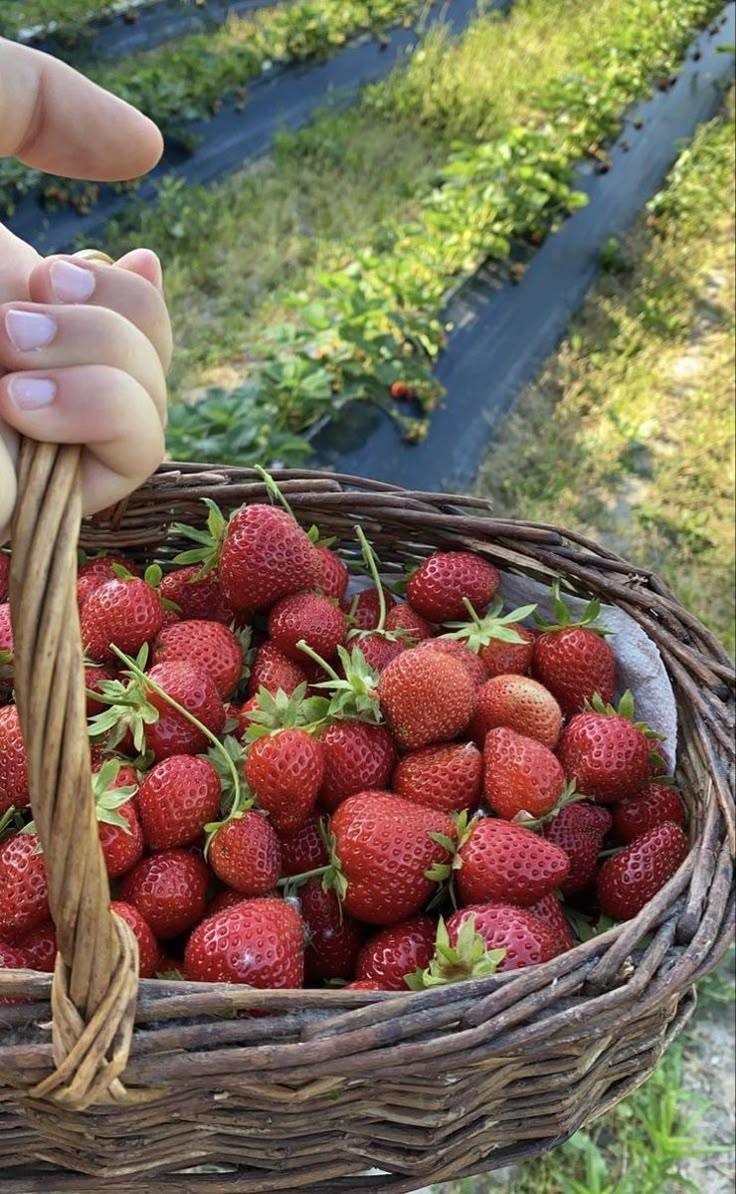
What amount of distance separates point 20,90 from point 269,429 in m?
1.75

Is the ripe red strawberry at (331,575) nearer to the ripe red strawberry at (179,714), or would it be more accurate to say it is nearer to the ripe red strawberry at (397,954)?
the ripe red strawberry at (179,714)

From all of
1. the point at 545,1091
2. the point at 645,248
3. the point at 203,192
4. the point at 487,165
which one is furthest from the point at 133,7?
the point at 545,1091

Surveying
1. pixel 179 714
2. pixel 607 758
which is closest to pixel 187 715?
pixel 179 714

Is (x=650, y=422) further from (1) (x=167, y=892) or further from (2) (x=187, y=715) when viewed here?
(1) (x=167, y=892)

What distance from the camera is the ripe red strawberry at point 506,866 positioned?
1.03 metres

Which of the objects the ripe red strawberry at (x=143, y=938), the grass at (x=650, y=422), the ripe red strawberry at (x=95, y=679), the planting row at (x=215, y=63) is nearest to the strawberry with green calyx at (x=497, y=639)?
the ripe red strawberry at (x=95, y=679)

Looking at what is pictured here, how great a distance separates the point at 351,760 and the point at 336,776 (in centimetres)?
2

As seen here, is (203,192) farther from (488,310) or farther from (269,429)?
(269,429)

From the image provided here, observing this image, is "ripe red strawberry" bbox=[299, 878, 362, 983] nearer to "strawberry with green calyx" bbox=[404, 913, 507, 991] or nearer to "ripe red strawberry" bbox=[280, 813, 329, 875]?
"ripe red strawberry" bbox=[280, 813, 329, 875]

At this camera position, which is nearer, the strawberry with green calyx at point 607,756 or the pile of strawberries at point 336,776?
the pile of strawberries at point 336,776

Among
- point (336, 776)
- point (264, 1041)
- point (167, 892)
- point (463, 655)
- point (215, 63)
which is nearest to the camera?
point (264, 1041)

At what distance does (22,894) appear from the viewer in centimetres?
97

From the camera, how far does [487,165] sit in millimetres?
4020

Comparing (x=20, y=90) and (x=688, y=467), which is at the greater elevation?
(x=20, y=90)
